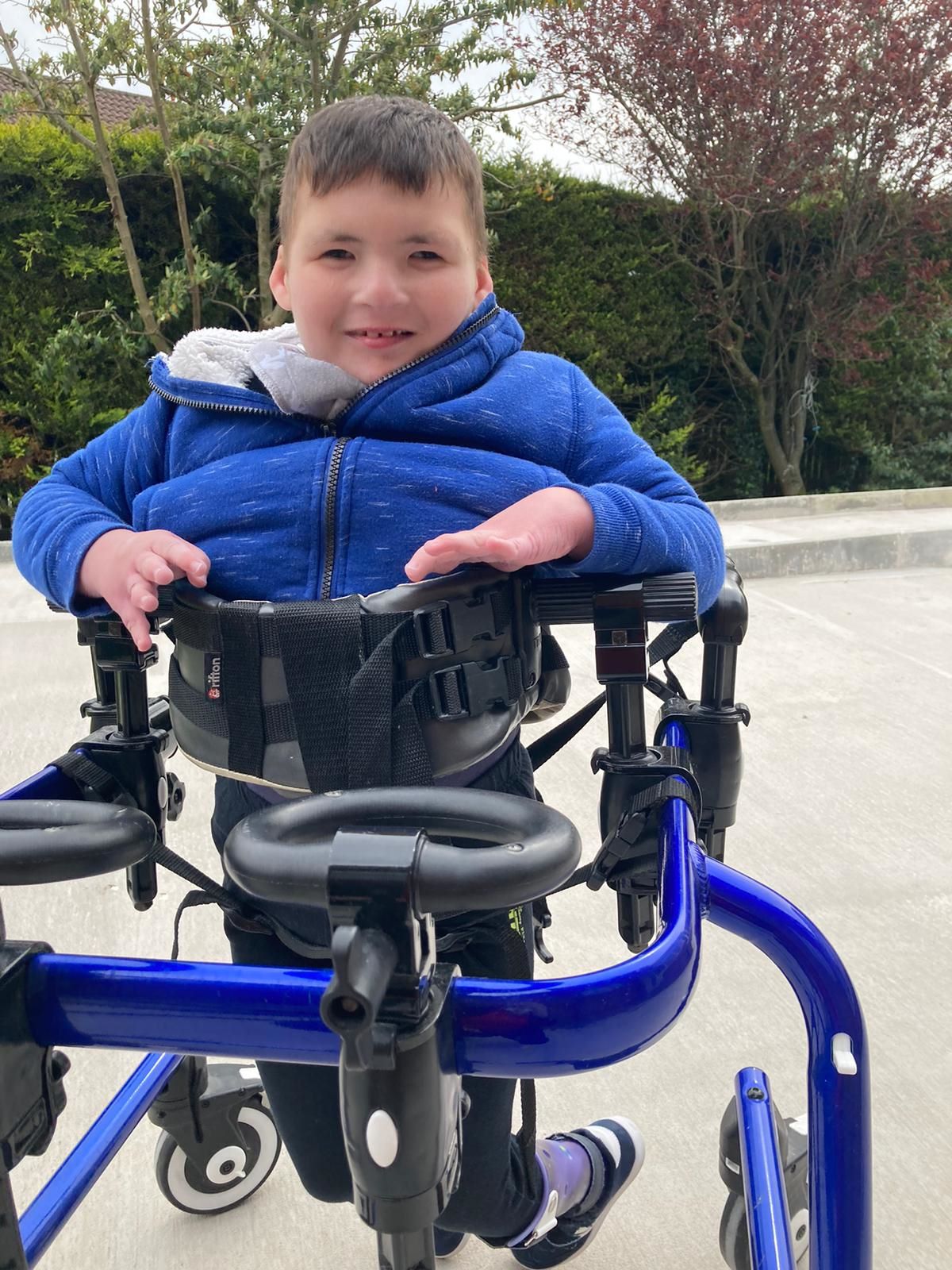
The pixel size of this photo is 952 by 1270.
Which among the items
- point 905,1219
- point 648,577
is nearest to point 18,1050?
point 648,577

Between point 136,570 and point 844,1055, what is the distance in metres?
0.85

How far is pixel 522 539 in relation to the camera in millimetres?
920

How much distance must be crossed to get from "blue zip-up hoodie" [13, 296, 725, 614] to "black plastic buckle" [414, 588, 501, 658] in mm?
92

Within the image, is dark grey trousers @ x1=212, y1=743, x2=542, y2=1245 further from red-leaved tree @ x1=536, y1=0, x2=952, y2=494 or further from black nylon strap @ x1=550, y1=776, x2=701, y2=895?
red-leaved tree @ x1=536, y1=0, x2=952, y2=494

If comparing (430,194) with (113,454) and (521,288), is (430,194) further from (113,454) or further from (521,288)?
(521,288)

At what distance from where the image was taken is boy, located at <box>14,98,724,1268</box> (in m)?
1.04

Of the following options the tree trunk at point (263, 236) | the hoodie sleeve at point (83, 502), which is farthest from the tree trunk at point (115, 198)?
the hoodie sleeve at point (83, 502)

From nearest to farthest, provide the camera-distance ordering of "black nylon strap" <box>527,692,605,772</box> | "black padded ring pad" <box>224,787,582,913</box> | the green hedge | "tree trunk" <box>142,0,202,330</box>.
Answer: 1. "black padded ring pad" <box>224,787,582,913</box>
2. "black nylon strap" <box>527,692,605,772</box>
3. "tree trunk" <box>142,0,202,330</box>
4. the green hedge

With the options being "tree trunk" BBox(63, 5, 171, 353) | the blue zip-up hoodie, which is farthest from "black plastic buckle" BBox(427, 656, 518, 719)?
"tree trunk" BBox(63, 5, 171, 353)

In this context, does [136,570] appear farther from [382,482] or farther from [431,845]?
[431,845]

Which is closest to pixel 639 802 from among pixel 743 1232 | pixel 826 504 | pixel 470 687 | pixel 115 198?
pixel 470 687

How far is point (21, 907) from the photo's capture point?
2338mm

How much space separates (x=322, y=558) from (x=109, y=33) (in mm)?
5936

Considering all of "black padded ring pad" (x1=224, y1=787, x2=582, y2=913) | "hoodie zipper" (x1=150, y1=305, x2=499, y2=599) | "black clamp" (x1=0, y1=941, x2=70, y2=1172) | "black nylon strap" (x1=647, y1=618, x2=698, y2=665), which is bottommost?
"black clamp" (x1=0, y1=941, x2=70, y2=1172)
